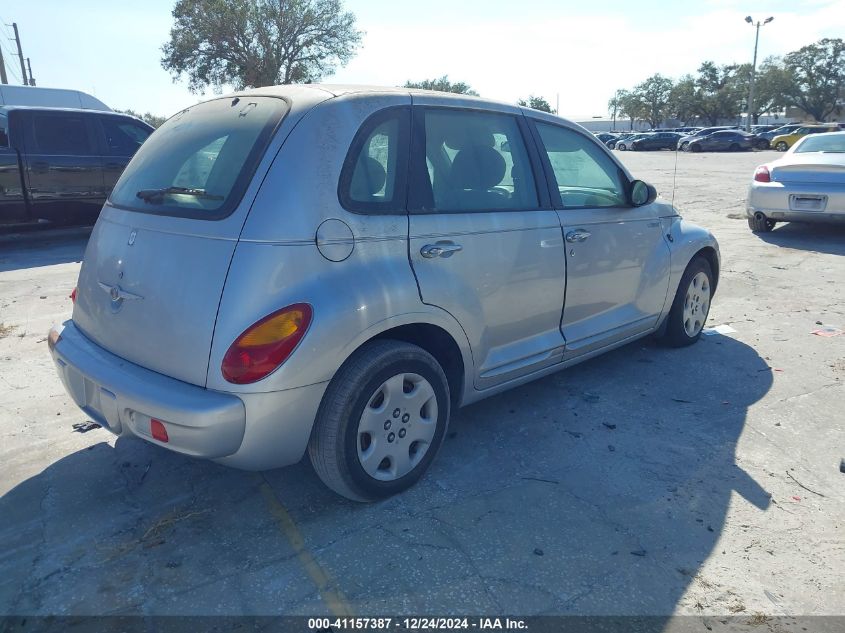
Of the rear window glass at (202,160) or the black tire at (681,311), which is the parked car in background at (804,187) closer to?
the black tire at (681,311)

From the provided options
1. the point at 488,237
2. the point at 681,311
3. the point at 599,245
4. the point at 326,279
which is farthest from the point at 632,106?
the point at 326,279

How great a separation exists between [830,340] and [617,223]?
2.51 meters

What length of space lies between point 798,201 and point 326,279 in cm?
854

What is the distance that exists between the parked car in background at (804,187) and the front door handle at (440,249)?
7.71 metres

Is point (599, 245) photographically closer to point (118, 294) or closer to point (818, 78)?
point (118, 294)

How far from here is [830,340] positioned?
17.1 feet

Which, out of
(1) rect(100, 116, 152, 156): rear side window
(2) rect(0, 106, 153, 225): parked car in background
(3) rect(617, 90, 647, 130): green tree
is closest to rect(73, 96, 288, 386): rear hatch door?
(2) rect(0, 106, 153, 225): parked car in background

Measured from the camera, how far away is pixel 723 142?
41.5 metres

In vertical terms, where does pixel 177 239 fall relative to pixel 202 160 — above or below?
below

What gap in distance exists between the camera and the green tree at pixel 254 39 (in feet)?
112

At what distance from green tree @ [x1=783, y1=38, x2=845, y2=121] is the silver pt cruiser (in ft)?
273

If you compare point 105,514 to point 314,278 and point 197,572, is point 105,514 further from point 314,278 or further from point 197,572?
point 314,278

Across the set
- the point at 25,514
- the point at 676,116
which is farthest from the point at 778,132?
the point at 25,514

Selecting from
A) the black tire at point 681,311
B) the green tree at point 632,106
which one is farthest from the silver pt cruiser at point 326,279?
the green tree at point 632,106
